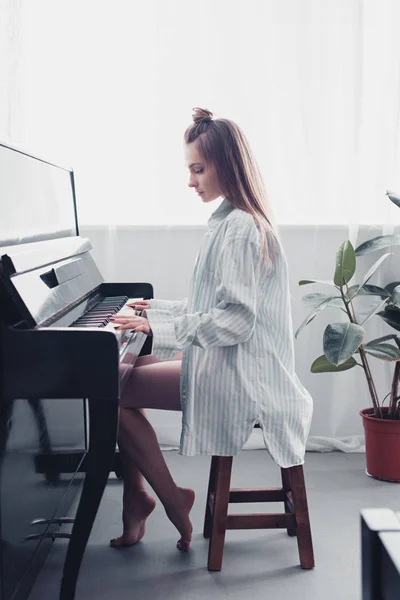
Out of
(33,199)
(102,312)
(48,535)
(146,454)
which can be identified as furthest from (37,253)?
(48,535)

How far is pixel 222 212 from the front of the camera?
80.6 inches

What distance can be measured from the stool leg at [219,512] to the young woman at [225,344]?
6cm

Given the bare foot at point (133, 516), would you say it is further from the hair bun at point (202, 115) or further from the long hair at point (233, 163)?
the hair bun at point (202, 115)

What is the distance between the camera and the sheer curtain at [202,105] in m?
3.02

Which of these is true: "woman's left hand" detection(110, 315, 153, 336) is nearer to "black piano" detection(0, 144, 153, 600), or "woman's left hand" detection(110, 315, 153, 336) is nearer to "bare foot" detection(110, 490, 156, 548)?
"black piano" detection(0, 144, 153, 600)

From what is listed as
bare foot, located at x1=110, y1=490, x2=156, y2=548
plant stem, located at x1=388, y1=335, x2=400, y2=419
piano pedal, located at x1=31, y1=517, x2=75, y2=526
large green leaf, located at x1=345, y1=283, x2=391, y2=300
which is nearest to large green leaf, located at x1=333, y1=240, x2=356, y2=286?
large green leaf, located at x1=345, y1=283, x2=391, y2=300

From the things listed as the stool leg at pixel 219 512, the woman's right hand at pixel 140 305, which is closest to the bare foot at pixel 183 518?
the stool leg at pixel 219 512

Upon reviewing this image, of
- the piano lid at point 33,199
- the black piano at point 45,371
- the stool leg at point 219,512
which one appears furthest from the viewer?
the stool leg at point 219,512

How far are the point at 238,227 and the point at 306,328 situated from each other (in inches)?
53.7

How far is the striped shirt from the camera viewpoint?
Result: 6.15 ft

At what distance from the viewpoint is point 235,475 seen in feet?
9.30

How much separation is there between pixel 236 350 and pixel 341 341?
2.39 ft

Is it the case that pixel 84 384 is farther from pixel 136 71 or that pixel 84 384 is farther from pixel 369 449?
pixel 136 71

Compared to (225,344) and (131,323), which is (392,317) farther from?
(131,323)
